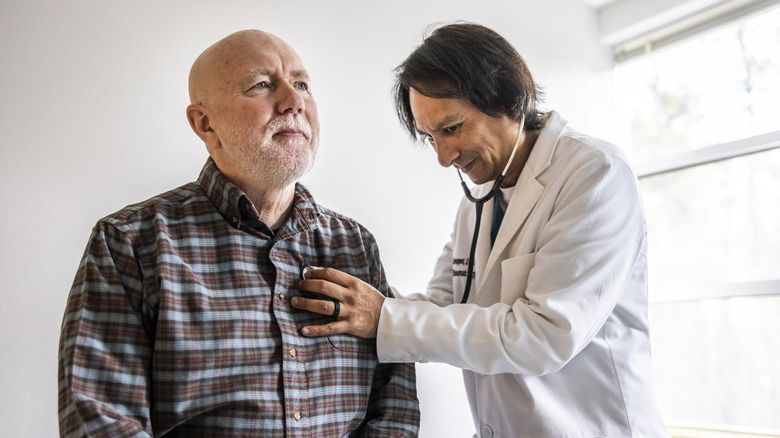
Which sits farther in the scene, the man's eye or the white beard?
the man's eye

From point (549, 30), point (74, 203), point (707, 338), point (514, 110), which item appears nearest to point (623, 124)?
point (549, 30)

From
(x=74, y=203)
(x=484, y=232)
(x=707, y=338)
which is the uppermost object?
(x=74, y=203)

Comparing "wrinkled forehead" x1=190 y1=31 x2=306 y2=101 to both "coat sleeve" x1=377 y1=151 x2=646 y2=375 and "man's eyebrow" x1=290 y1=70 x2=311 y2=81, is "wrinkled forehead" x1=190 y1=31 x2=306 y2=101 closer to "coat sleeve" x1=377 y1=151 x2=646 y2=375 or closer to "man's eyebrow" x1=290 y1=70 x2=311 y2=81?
"man's eyebrow" x1=290 y1=70 x2=311 y2=81

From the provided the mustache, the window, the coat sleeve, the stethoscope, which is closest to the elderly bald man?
the mustache

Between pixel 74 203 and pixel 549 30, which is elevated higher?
pixel 549 30

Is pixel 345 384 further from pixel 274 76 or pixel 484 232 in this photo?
pixel 274 76

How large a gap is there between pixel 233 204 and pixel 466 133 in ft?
1.94

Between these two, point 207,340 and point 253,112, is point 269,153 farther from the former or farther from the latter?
point 207,340

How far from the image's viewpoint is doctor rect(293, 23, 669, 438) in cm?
137

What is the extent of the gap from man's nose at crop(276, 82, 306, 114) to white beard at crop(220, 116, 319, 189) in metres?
0.02

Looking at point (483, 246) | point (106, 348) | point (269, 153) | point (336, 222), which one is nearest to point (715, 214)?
point (483, 246)

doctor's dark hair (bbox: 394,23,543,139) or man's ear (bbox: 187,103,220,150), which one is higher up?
doctor's dark hair (bbox: 394,23,543,139)

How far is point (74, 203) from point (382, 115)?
108cm

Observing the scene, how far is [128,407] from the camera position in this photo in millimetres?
1132
